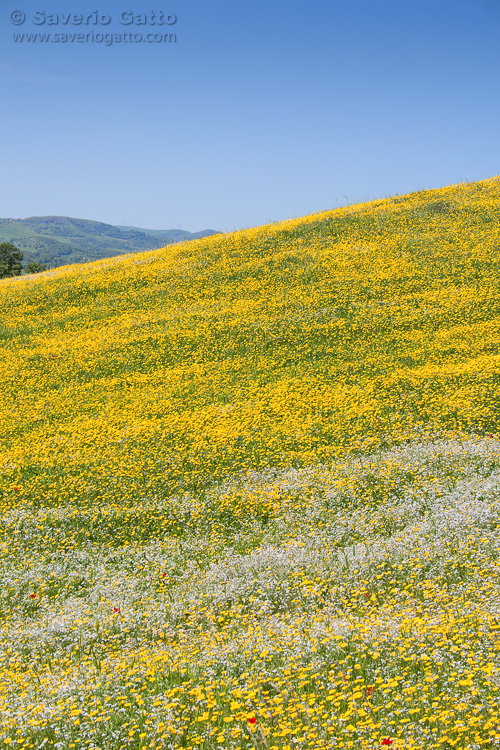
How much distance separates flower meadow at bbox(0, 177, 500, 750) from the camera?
561cm

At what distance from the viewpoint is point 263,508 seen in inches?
494

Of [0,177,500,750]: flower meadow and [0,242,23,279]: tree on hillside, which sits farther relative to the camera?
[0,242,23,279]: tree on hillside

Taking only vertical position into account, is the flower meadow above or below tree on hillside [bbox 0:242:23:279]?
below

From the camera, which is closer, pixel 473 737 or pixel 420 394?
pixel 473 737

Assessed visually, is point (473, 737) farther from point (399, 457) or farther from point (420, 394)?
point (420, 394)

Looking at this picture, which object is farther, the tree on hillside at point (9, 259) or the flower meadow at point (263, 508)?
the tree on hillside at point (9, 259)

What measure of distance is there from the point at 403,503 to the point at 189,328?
18161mm

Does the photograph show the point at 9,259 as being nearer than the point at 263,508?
No

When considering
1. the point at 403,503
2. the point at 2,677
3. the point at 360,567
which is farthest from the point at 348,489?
the point at 2,677

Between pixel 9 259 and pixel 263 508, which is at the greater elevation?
pixel 9 259

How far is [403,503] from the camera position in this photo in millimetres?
11062

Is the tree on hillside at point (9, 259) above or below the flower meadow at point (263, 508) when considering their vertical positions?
above

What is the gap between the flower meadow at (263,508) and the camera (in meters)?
5.61

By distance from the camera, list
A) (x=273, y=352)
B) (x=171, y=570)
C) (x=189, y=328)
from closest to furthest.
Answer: (x=171, y=570), (x=273, y=352), (x=189, y=328)
